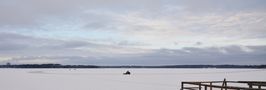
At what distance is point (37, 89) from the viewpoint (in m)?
30.4

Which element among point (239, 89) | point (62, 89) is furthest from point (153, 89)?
point (239, 89)

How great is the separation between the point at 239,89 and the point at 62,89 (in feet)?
58.4

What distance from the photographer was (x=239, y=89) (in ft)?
51.0

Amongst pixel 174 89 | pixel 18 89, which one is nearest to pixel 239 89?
pixel 174 89

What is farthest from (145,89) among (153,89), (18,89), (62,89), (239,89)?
(239,89)

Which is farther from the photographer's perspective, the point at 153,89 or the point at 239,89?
the point at 153,89

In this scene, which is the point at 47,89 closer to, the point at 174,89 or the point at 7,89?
the point at 7,89

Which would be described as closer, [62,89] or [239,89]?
[239,89]

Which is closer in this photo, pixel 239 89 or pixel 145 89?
pixel 239 89

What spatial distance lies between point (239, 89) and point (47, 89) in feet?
59.6

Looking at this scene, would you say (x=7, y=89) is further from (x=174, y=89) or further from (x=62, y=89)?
(x=174, y=89)

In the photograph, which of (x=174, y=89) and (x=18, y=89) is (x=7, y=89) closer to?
(x=18, y=89)

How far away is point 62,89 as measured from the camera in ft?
101

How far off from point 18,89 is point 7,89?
79cm
